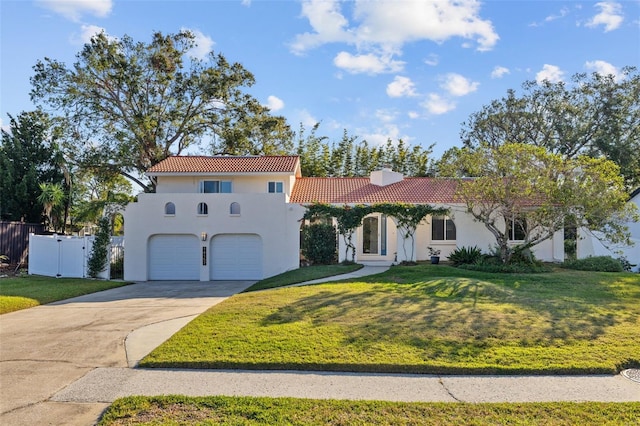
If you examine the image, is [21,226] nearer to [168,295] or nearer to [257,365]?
[168,295]

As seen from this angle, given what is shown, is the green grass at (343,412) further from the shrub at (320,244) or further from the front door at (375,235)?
the front door at (375,235)

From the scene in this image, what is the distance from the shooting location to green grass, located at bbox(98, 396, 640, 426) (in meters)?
4.77

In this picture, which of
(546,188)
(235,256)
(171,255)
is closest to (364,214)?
(235,256)

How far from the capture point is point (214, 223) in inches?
797

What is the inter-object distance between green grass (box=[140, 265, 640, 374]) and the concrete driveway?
3.40 feet

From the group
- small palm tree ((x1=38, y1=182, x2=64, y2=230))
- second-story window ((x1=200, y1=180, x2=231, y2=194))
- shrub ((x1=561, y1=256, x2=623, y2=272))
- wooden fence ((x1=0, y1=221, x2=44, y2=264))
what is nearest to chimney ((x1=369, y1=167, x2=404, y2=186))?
second-story window ((x1=200, y1=180, x2=231, y2=194))

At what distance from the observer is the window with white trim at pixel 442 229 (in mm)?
21453

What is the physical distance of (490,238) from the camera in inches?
834

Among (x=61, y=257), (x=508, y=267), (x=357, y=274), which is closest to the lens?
(x=357, y=274)

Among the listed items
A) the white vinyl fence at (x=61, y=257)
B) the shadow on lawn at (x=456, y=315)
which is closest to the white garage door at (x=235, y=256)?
the white vinyl fence at (x=61, y=257)

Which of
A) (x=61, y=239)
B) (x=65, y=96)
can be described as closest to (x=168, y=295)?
(x=61, y=239)

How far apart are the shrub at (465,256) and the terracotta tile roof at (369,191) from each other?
8.79ft

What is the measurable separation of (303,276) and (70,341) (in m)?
9.17

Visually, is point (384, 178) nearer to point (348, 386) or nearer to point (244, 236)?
point (244, 236)
